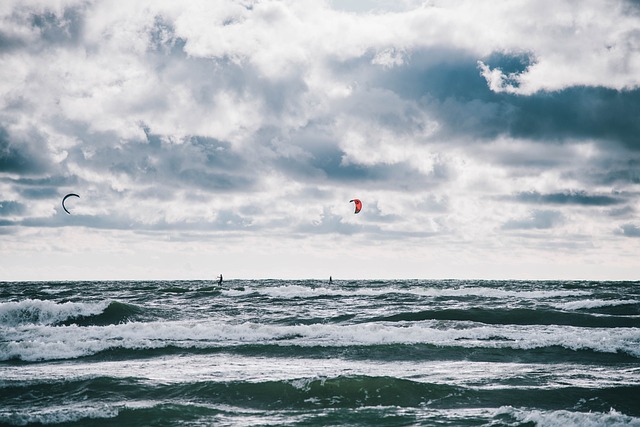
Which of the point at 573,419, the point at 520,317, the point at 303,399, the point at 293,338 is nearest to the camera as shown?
the point at 573,419

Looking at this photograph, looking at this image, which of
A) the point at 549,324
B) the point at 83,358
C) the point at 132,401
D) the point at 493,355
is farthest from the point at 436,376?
the point at 549,324

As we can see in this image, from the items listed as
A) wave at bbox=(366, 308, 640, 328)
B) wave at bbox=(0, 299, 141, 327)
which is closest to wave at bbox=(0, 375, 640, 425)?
wave at bbox=(366, 308, 640, 328)

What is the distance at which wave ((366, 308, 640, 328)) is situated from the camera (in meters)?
25.0

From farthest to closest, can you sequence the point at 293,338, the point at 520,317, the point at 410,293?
the point at 410,293, the point at 520,317, the point at 293,338

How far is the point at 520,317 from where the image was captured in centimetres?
2664

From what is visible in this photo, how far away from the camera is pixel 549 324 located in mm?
24719

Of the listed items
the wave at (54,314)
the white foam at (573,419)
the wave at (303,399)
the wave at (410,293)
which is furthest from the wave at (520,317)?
the wave at (410,293)

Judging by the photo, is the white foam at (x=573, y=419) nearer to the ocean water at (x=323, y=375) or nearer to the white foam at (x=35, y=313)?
the ocean water at (x=323, y=375)

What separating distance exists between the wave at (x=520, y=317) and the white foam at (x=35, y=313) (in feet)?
54.4

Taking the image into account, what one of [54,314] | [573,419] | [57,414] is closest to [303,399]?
[57,414]

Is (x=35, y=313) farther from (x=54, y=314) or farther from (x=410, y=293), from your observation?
(x=410, y=293)

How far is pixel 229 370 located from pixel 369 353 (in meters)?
4.88

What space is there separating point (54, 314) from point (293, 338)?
16.0 metres

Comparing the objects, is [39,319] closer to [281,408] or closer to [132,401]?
[132,401]
